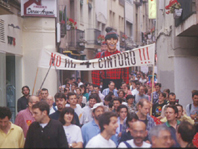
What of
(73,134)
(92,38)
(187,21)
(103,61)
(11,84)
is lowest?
(73,134)

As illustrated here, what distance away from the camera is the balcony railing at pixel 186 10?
51.0ft

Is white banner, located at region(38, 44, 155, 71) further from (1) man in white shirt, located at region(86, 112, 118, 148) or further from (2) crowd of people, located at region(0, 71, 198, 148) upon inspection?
(1) man in white shirt, located at region(86, 112, 118, 148)

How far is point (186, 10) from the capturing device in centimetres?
1647

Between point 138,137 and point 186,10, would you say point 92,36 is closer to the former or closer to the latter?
point 186,10

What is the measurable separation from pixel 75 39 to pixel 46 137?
920 inches

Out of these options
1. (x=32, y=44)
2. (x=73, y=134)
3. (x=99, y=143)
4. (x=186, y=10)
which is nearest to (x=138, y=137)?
(x=99, y=143)

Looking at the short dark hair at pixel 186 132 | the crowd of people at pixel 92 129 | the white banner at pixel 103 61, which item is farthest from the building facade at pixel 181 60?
the short dark hair at pixel 186 132

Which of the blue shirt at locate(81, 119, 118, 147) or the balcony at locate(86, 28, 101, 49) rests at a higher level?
the balcony at locate(86, 28, 101, 49)

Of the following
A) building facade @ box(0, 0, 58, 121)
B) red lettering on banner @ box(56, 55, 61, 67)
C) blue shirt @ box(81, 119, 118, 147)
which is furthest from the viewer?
building facade @ box(0, 0, 58, 121)

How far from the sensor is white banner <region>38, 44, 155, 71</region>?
13.4 metres

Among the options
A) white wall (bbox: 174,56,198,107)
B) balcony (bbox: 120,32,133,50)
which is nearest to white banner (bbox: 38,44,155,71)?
white wall (bbox: 174,56,198,107)

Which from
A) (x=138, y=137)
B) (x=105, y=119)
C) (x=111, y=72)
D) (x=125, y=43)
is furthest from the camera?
(x=125, y=43)

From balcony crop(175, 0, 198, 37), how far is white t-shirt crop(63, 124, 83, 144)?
8.06 m

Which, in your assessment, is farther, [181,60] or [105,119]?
[181,60]
